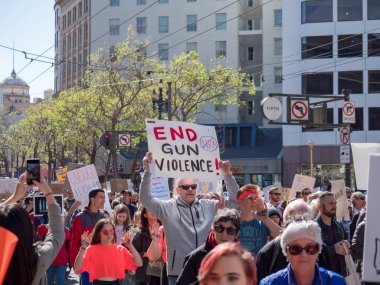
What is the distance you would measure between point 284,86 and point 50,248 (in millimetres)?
45553

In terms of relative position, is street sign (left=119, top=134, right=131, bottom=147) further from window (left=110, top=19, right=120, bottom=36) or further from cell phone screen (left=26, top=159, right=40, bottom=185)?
cell phone screen (left=26, top=159, right=40, bottom=185)

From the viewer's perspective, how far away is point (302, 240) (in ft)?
17.2

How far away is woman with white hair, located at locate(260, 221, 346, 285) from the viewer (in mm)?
5133

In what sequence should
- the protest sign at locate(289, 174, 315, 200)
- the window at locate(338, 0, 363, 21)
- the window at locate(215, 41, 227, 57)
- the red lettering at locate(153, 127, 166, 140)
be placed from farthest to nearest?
1. the window at locate(215, 41, 227, 57)
2. the window at locate(338, 0, 363, 21)
3. the protest sign at locate(289, 174, 315, 200)
4. the red lettering at locate(153, 127, 166, 140)

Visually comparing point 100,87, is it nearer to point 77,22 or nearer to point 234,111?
point 234,111

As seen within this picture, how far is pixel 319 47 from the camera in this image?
48.2 meters

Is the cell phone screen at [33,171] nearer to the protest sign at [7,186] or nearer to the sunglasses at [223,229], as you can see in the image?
the sunglasses at [223,229]

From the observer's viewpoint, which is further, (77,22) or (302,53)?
(77,22)

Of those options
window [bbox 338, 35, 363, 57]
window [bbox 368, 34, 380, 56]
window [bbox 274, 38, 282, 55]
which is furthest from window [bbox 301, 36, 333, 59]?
window [bbox 274, 38, 282, 55]

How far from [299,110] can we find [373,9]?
95.6ft

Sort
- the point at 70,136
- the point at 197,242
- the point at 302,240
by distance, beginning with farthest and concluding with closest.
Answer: the point at 70,136 < the point at 197,242 < the point at 302,240

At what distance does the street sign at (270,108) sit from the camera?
2192cm

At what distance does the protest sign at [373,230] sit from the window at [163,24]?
59.9m

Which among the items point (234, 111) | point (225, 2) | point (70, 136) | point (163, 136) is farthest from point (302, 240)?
point (225, 2)
